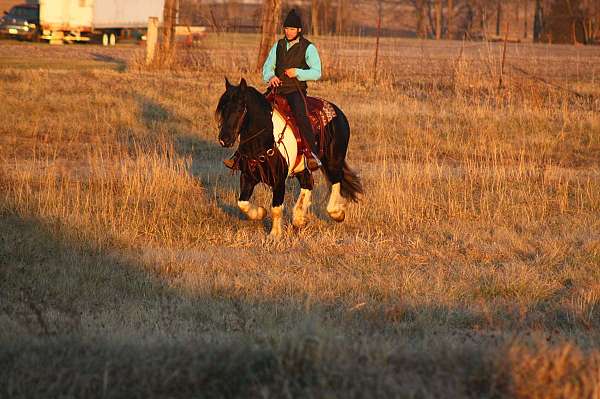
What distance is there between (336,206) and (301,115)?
1.32 metres

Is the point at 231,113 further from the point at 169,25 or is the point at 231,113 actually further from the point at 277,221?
the point at 169,25

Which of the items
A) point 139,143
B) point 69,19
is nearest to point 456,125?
point 139,143

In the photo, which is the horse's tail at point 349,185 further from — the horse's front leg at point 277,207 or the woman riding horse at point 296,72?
the horse's front leg at point 277,207

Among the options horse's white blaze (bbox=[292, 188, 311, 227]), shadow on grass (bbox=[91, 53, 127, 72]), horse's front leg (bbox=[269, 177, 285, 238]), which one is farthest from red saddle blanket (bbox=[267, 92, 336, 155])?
shadow on grass (bbox=[91, 53, 127, 72])

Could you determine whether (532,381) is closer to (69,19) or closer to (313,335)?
(313,335)

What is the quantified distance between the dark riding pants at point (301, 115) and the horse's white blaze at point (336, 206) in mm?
924

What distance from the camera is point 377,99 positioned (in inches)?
880

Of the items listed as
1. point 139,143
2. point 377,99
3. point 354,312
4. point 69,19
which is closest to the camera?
point 354,312

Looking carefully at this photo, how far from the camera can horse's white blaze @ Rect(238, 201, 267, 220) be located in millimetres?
10656

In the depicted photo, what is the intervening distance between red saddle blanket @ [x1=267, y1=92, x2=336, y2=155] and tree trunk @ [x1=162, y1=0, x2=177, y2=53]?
1835 cm

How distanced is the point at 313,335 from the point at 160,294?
8.32 ft

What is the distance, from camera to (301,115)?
10492 mm

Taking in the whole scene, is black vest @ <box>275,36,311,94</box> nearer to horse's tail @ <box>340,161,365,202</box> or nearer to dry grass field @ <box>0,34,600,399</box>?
horse's tail @ <box>340,161,365,202</box>

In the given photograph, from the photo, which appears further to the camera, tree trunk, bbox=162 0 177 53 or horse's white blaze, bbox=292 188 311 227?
tree trunk, bbox=162 0 177 53
